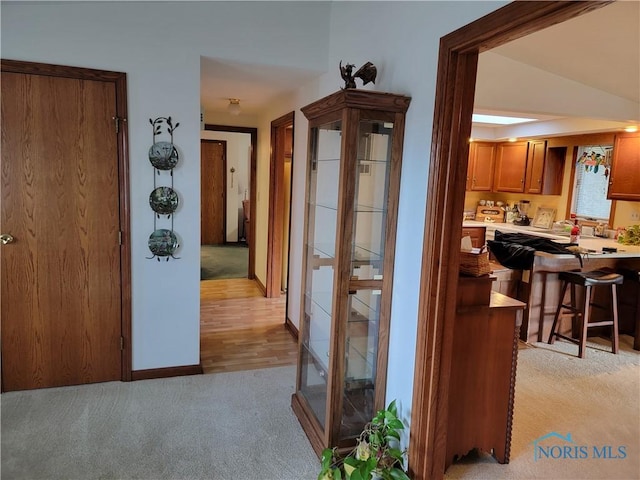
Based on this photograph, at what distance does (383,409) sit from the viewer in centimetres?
234

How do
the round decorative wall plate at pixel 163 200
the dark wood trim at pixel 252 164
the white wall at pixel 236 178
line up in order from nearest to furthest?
the round decorative wall plate at pixel 163 200, the dark wood trim at pixel 252 164, the white wall at pixel 236 178

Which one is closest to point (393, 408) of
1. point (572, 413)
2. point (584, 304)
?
point (572, 413)

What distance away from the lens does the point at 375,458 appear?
2.01 metres

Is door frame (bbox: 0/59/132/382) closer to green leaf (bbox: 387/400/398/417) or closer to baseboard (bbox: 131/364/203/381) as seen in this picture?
baseboard (bbox: 131/364/203/381)

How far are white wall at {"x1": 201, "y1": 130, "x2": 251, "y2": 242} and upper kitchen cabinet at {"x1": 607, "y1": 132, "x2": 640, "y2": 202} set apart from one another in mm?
6128

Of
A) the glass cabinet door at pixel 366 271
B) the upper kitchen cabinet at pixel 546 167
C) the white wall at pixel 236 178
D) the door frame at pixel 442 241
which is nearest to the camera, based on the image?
the door frame at pixel 442 241

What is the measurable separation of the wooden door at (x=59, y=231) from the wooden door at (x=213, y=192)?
570cm

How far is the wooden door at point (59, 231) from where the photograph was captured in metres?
2.74

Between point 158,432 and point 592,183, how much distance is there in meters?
5.54

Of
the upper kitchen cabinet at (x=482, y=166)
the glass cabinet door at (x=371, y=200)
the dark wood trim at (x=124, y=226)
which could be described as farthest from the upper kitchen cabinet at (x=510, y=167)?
the dark wood trim at (x=124, y=226)

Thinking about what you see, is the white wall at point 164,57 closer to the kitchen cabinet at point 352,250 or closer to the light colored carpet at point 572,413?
the kitchen cabinet at point 352,250

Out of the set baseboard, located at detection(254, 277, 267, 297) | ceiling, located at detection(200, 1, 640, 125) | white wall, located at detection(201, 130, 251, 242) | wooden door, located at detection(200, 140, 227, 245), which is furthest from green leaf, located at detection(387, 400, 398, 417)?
white wall, located at detection(201, 130, 251, 242)

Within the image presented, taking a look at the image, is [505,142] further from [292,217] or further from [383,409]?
[383,409]

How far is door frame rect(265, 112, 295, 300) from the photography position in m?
4.92
